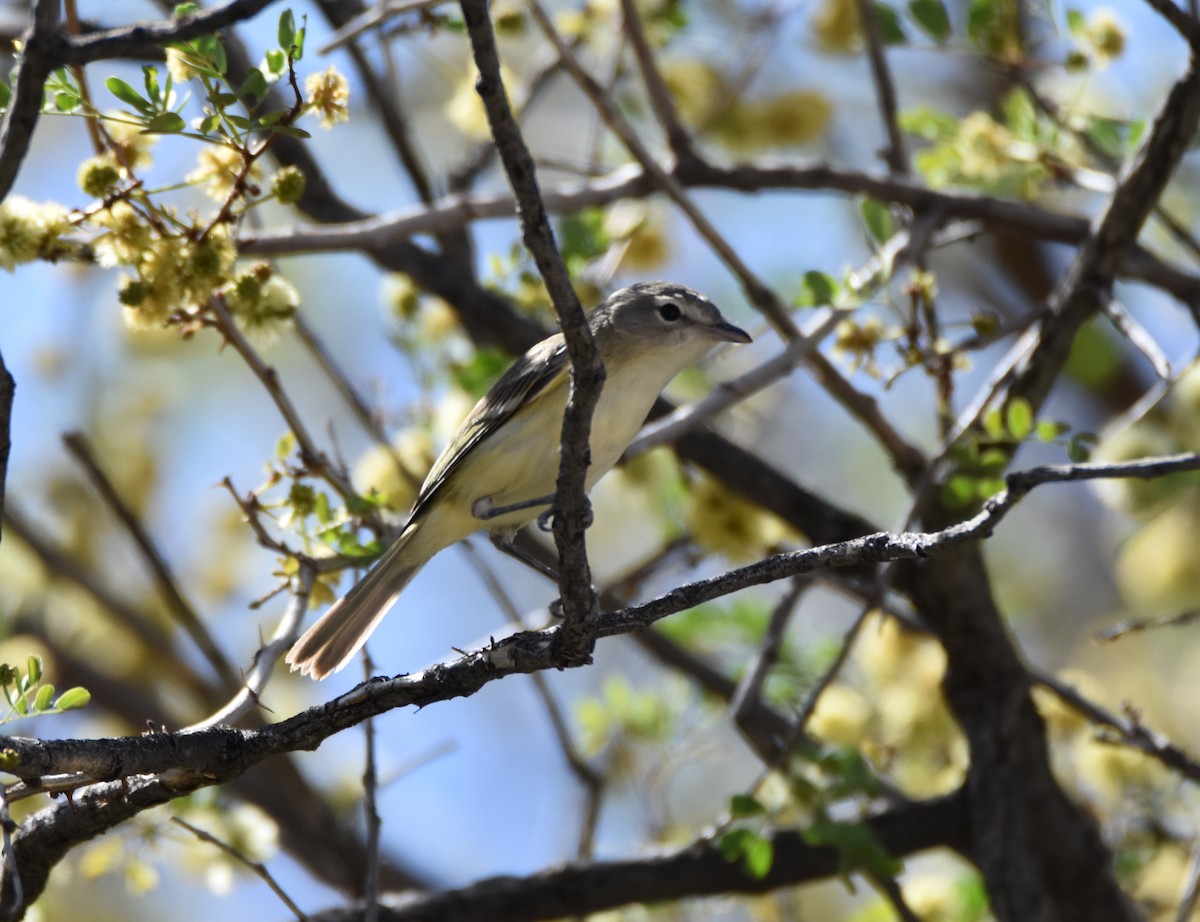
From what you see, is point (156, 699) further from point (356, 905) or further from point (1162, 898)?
point (1162, 898)

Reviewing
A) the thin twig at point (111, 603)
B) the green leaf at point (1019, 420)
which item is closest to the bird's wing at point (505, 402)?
A: the green leaf at point (1019, 420)

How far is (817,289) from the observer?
Answer: 346 cm

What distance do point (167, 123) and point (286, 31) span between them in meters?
0.28

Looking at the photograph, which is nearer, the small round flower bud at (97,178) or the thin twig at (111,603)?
the small round flower bud at (97,178)

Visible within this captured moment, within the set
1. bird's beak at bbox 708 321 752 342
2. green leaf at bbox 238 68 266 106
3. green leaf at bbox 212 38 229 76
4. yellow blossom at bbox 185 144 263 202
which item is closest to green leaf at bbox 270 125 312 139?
green leaf at bbox 238 68 266 106

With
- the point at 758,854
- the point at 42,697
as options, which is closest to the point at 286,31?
the point at 42,697

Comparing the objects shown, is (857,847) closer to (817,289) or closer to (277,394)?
(817,289)

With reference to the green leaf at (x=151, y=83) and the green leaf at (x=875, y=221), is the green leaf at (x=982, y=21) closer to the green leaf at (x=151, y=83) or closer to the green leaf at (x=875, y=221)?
the green leaf at (x=875, y=221)

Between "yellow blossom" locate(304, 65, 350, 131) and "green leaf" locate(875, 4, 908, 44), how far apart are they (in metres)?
2.31

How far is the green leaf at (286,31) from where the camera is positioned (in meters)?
2.43

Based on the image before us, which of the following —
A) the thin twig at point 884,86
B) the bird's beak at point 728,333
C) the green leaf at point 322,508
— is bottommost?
the green leaf at point 322,508

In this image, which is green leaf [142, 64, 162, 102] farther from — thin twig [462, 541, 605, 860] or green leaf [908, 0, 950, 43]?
green leaf [908, 0, 950, 43]

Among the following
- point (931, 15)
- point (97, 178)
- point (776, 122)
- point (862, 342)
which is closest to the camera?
point (97, 178)

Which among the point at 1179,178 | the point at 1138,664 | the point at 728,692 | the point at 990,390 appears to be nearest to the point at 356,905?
the point at 728,692
